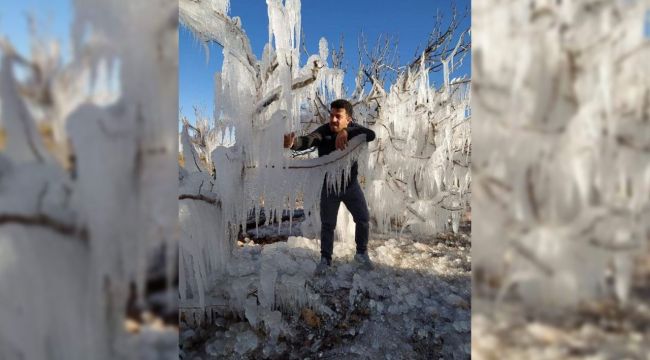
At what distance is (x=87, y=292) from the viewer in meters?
0.58

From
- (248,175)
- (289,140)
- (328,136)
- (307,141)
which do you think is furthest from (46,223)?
(328,136)

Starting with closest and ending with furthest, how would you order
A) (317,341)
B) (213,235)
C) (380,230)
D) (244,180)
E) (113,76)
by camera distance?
(113,76) → (317,341) → (213,235) → (244,180) → (380,230)

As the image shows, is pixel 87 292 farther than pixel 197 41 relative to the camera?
No

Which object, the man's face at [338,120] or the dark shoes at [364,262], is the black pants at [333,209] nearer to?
the dark shoes at [364,262]

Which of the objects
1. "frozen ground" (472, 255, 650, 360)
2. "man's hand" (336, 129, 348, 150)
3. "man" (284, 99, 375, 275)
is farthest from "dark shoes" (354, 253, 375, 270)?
"frozen ground" (472, 255, 650, 360)

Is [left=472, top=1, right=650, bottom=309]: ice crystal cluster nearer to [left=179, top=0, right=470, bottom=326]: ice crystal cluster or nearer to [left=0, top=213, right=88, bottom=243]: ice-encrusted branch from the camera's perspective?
[left=0, top=213, right=88, bottom=243]: ice-encrusted branch

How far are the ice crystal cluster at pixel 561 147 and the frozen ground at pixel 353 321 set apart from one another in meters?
0.88

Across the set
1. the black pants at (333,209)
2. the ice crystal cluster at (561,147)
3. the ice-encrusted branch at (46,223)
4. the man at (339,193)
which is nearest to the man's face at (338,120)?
the man at (339,193)

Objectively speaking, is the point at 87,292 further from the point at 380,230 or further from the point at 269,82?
the point at 380,230

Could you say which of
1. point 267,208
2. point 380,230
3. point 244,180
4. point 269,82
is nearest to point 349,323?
point 267,208

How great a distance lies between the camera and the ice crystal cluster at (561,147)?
1.91 ft

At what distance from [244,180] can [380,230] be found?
87.0 inches

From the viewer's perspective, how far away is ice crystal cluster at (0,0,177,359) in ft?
1.76

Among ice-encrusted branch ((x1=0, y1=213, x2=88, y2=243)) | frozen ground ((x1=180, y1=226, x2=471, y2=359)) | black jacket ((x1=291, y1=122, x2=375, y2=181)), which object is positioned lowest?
frozen ground ((x1=180, y1=226, x2=471, y2=359))
